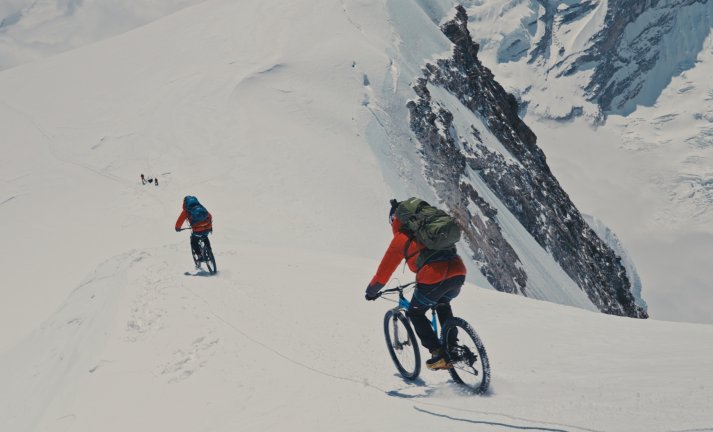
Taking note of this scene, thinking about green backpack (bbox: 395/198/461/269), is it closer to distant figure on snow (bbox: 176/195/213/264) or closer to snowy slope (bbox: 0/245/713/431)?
snowy slope (bbox: 0/245/713/431)

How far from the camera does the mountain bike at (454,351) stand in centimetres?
664

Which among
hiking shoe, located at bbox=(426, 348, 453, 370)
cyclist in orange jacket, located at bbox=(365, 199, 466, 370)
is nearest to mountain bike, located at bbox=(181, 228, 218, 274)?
cyclist in orange jacket, located at bbox=(365, 199, 466, 370)

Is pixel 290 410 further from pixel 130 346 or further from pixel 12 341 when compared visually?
pixel 12 341

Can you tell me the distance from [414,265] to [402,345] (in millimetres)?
1499

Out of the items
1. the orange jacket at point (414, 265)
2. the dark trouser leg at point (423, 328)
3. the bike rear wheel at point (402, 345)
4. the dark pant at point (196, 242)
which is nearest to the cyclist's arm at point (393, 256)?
the orange jacket at point (414, 265)

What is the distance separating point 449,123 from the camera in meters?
46.9

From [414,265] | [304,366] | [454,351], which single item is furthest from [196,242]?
[454,351]

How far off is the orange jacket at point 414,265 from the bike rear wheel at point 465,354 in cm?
56

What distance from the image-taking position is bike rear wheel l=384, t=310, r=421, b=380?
743 cm

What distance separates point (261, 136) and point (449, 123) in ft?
62.7

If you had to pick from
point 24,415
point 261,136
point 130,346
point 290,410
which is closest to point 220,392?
point 290,410

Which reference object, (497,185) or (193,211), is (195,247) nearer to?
(193,211)

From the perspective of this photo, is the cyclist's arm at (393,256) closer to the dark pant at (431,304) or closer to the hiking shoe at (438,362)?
the dark pant at (431,304)

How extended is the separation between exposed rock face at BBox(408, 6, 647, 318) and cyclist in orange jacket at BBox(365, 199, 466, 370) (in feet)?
90.8
